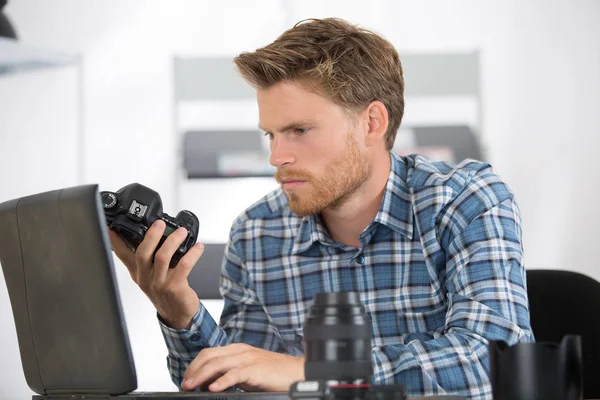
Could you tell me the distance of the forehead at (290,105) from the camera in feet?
5.00

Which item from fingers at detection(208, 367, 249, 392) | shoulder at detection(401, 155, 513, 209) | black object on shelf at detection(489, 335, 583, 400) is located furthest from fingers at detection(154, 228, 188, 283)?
black object on shelf at detection(489, 335, 583, 400)

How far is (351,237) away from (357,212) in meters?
0.05

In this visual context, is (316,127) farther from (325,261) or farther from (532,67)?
(532,67)

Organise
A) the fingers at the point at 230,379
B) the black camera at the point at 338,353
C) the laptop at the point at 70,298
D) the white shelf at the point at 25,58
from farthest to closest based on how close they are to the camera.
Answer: the white shelf at the point at 25,58 < the fingers at the point at 230,379 < the laptop at the point at 70,298 < the black camera at the point at 338,353

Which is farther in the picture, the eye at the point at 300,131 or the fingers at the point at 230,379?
the eye at the point at 300,131

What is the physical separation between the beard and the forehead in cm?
8

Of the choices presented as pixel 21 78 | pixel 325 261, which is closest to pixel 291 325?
pixel 325 261

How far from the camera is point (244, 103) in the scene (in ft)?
11.0

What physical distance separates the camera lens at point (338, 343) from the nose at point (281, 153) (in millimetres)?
765

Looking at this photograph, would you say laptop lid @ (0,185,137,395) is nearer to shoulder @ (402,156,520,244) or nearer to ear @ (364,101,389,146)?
shoulder @ (402,156,520,244)

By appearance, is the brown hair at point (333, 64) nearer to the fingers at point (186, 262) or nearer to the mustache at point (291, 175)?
the mustache at point (291, 175)

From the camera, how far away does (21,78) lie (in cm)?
337

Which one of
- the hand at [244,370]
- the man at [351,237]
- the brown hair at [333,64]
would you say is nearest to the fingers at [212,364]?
the hand at [244,370]

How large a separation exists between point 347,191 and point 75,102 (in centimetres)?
209
